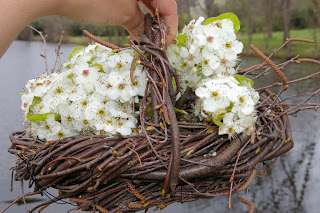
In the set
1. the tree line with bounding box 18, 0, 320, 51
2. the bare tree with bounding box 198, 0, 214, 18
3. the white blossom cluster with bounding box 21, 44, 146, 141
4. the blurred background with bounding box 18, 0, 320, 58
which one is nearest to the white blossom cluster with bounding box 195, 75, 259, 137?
the white blossom cluster with bounding box 21, 44, 146, 141

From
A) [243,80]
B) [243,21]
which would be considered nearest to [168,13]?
[243,80]

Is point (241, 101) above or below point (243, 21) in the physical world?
below

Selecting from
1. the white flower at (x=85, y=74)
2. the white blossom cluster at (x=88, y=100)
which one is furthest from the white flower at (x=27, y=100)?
the white flower at (x=85, y=74)

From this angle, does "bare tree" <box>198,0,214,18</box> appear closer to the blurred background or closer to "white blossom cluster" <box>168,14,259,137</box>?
the blurred background

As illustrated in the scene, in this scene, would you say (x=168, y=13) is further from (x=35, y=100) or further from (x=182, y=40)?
(x=35, y=100)

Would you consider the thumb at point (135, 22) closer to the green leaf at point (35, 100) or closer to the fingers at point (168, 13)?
the fingers at point (168, 13)

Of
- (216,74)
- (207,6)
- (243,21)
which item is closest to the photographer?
(216,74)

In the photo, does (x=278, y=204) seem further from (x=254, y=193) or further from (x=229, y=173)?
(x=229, y=173)
